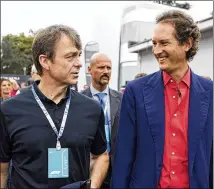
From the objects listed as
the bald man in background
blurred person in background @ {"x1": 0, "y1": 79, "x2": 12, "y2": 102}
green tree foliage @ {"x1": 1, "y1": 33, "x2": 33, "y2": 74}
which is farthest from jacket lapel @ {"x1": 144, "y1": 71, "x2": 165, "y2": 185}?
green tree foliage @ {"x1": 1, "y1": 33, "x2": 33, "y2": 74}

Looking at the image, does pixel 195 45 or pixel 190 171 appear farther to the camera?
pixel 195 45

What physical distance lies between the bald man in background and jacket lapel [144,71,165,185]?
1.50 metres

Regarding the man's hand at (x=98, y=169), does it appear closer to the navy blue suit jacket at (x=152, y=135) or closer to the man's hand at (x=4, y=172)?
the navy blue suit jacket at (x=152, y=135)

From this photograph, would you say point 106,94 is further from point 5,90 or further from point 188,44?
point 5,90

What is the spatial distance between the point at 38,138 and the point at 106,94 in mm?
2062

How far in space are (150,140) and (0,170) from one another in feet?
3.20

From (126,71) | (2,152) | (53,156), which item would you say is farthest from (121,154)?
(126,71)

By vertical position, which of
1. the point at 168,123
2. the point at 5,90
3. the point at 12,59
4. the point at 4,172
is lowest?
the point at 4,172

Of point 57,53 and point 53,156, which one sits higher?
point 57,53

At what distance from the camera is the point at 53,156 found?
2.14 metres

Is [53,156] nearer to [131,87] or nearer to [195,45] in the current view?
[131,87]

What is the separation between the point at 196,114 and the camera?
2.20m

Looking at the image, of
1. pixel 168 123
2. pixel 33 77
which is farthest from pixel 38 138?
pixel 33 77

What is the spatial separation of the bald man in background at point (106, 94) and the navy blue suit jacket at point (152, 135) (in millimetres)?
1423
